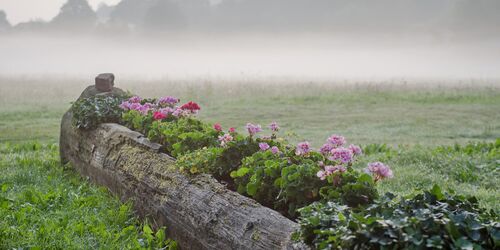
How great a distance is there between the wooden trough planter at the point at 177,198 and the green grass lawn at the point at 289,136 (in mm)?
286

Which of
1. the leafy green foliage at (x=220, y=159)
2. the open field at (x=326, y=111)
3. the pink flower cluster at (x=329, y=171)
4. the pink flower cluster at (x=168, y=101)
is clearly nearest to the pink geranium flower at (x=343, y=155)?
the pink flower cluster at (x=329, y=171)

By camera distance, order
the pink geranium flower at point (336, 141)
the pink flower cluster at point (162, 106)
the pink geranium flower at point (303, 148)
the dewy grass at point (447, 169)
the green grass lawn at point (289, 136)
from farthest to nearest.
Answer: the dewy grass at point (447, 169) → the pink flower cluster at point (162, 106) → the green grass lawn at point (289, 136) → the pink geranium flower at point (303, 148) → the pink geranium flower at point (336, 141)

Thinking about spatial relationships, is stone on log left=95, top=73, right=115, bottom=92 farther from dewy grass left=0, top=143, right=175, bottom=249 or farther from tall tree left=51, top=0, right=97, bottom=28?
tall tree left=51, top=0, right=97, bottom=28

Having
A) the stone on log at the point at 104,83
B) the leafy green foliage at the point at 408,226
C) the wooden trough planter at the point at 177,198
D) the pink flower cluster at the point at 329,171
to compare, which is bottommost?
the wooden trough planter at the point at 177,198

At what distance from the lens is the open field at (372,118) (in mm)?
8320

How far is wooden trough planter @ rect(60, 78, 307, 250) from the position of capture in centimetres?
358

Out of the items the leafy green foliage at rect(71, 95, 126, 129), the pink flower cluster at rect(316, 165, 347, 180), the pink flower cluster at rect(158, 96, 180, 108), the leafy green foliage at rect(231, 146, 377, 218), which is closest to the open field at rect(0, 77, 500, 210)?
the leafy green foliage at rect(231, 146, 377, 218)

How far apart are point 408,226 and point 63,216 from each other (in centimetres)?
397

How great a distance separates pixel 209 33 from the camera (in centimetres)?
9512

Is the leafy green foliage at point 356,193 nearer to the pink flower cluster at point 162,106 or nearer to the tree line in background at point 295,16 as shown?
the pink flower cluster at point 162,106

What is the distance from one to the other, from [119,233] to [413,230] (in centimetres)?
312

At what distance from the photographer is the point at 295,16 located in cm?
10912

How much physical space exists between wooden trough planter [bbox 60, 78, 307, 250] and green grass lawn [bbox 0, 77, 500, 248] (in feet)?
0.94

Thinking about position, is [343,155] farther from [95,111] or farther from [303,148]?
[95,111]
